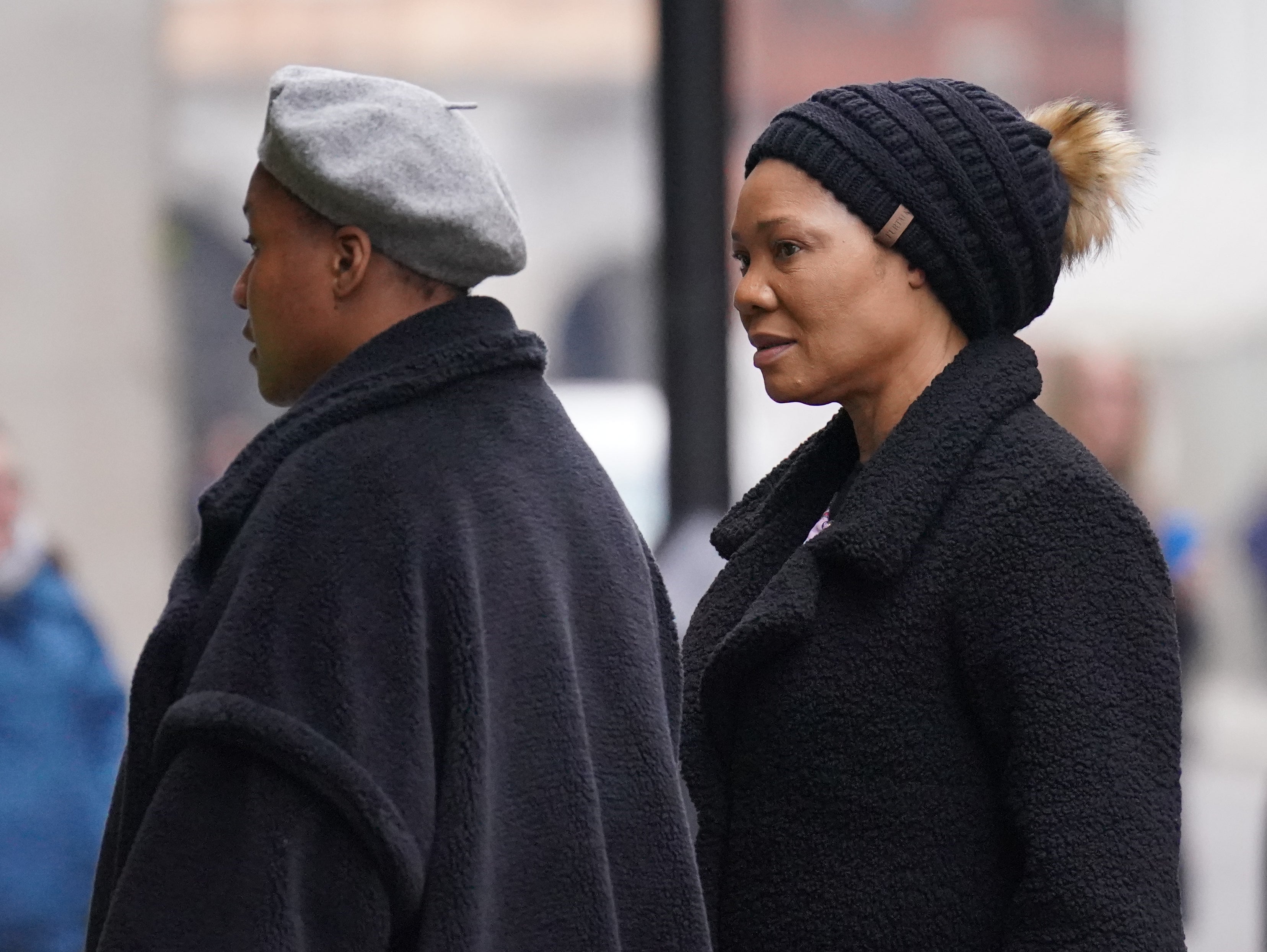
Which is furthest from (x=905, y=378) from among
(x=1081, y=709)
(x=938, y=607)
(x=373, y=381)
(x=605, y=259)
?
(x=605, y=259)

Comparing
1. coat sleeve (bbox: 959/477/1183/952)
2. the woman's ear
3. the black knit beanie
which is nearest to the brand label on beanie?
the black knit beanie

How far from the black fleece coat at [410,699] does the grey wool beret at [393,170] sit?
0.16 feet

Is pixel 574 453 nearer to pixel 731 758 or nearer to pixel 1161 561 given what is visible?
pixel 731 758

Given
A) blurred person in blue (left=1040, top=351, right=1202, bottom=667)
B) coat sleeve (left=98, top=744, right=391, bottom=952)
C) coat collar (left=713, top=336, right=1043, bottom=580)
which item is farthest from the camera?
blurred person in blue (left=1040, top=351, right=1202, bottom=667)

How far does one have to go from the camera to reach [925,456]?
1488 millimetres

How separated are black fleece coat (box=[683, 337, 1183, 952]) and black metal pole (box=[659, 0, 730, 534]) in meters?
2.92

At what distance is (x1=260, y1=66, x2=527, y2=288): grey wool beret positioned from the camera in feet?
4.35

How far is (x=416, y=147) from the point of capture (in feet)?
4.45

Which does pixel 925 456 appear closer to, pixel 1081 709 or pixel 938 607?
pixel 938 607

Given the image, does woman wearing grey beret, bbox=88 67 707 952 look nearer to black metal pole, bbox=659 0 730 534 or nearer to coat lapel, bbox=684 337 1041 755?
coat lapel, bbox=684 337 1041 755

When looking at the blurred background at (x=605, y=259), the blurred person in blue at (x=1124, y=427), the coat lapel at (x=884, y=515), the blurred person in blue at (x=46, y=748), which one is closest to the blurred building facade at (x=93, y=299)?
the blurred background at (x=605, y=259)

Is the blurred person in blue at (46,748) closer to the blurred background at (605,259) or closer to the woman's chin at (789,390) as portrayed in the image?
the blurred background at (605,259)

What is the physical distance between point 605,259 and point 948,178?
3138 millimetres

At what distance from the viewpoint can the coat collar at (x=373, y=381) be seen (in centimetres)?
131
